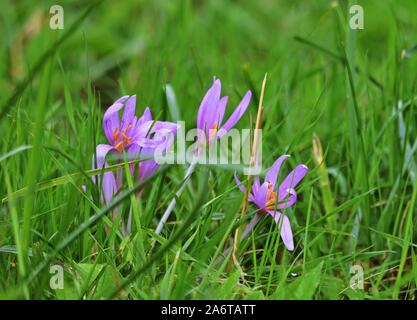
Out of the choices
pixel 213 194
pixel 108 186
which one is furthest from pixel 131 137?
pixel 213 194

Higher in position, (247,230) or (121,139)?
(121,139)

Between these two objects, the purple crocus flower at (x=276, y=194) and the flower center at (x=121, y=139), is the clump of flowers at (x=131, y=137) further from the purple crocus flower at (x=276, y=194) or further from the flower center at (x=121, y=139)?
the purple crocus flower at (x=276, y=194)

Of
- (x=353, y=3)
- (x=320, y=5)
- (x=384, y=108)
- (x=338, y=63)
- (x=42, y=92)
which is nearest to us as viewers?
(x=42, y=92)

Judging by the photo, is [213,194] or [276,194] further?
[213,194]

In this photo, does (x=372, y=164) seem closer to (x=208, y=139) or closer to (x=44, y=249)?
(x=208, y=139)

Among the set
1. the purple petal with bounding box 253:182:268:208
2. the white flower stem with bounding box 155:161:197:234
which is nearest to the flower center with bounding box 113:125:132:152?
the white flower stem with bounding box 155:161:197:234

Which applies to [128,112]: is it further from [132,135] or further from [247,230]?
[247,230]

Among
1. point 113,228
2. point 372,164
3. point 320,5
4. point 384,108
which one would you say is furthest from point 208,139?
point 320,5
